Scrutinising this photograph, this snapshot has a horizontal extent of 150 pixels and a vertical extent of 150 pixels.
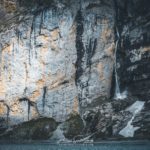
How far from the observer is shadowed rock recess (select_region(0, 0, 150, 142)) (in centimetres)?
8750

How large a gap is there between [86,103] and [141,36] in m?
14.7

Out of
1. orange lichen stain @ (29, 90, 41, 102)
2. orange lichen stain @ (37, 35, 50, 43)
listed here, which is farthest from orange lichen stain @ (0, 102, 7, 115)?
orange lichen stain @ (37, 35, 50, 43)

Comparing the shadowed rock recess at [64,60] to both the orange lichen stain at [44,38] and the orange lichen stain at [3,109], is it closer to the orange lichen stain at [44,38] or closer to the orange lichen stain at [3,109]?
the orange lichen stain at [3,109]

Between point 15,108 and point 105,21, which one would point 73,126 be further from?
point 105,21

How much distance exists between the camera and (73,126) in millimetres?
87250

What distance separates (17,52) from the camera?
298ft

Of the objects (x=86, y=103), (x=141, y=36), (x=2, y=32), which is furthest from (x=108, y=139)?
(x=2, y=32)

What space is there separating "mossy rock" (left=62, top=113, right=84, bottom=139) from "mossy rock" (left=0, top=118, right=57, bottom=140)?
207cm

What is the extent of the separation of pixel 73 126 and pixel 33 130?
23.1 ft

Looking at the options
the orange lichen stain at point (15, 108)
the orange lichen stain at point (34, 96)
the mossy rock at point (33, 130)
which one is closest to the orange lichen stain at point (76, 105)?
the mossy rock at point (33, 130)

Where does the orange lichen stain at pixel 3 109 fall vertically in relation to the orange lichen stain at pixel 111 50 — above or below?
below

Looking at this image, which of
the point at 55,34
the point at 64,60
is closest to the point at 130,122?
the point at 64,60

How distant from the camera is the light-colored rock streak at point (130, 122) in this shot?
252ft

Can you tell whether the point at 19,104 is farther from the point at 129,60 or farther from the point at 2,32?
the point at 129,60
